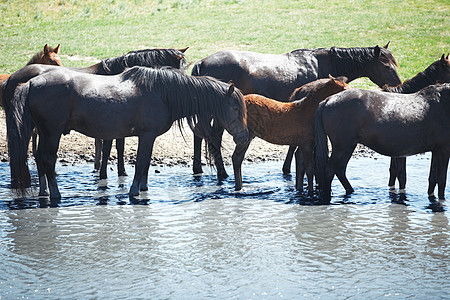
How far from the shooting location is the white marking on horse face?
801 cm

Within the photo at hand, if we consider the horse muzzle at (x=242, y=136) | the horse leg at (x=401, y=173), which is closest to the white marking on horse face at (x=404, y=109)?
the horse leg at (x=401, y=173)

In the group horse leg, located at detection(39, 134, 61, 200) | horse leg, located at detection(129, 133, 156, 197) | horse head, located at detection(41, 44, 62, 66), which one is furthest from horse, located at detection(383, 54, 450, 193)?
horse head, located at detection(41, 44, 62, 66)

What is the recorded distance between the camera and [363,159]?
1139 cm

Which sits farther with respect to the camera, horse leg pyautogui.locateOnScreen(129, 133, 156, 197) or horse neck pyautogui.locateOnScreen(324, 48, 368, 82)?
horse neck pyautogui.locateOnScreen(324, 48, 368, 82)

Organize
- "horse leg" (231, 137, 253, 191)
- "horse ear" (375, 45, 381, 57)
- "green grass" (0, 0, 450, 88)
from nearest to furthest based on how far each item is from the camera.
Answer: "horse leg" (231, 137, 253, 191) → "horse ear" (375, 45, 381, 57) → "green grass" (0, 0, 450, 88)

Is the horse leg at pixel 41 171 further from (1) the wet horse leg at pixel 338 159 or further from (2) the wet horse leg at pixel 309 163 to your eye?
(1) the wet horse leg at pixel 338 159

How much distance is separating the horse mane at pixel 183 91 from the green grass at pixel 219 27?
924 centimetres

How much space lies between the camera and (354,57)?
1067 centimetres

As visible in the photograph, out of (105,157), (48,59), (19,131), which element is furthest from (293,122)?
(48,59)

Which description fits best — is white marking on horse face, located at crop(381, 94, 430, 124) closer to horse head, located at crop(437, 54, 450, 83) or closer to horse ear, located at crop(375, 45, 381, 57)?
horse head, located at crop(437, 54, 450, 83)

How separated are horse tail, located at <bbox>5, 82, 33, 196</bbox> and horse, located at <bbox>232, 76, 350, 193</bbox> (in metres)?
2.98

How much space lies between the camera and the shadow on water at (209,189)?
8258mm

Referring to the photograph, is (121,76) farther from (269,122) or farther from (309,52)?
(309,52)

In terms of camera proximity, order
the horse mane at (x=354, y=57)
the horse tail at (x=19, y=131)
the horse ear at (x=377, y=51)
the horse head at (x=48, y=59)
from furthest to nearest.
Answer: the horse head at (x=48, y=59) → the horse mane at (x=354, y=57) → the horse ear at (x=377, y=51) → the horse tail at (x=19, y=131)
